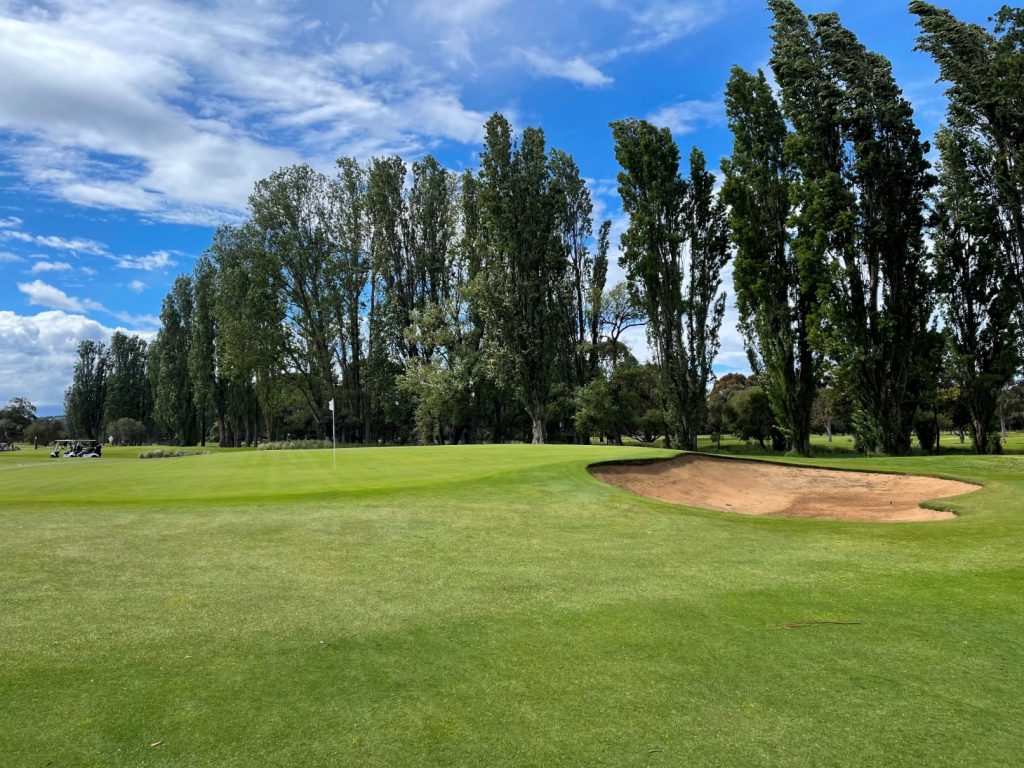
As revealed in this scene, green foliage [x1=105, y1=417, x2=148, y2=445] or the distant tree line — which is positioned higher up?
the distant tree line

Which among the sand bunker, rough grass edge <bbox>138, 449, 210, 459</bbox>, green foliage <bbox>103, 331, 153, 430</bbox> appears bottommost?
rough grass edge <bbox>138, 449, 210, 459</bbox>

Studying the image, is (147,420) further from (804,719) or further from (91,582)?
(804,719)

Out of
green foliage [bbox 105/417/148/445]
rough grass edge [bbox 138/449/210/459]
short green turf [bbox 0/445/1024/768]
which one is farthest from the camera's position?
green foliage [bbox 105/417/148/445]

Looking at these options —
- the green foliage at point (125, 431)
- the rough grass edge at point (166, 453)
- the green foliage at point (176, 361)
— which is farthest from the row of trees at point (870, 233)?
the green foliage at point (125, 431)

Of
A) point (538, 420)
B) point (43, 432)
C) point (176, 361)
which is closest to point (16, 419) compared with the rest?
point (43, 432)

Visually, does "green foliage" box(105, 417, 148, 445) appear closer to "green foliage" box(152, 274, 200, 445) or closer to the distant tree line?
"green foliage" box(152, 274, 200, 445)

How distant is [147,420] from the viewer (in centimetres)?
8831

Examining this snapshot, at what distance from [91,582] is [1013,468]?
25.7m

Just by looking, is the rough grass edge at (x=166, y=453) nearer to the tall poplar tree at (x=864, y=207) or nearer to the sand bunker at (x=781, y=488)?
the sand bunker at (x=781, y=488)

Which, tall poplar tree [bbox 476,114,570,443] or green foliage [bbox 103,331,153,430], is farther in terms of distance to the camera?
green foliage [bbox 103,331,153,430]

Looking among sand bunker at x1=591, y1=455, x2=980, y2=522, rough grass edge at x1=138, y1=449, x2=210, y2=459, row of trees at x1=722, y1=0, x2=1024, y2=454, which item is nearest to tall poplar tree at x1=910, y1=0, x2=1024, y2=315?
row of trees at x1=722, y1=0, x2=1024, y2=454

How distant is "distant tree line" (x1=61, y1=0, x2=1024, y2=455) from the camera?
32438 mm

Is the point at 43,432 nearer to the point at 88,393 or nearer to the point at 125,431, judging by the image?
the point at 88,393

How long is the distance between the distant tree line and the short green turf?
19.7 m
